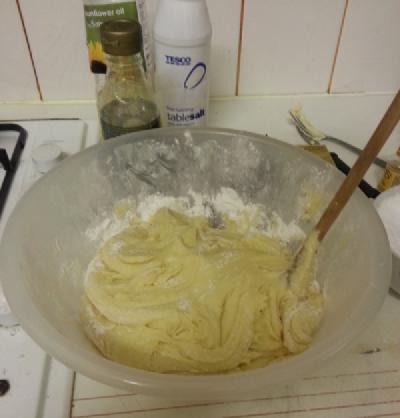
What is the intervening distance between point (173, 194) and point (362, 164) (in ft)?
0.92

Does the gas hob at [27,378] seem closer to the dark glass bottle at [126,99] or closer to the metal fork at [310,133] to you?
the dark glass bottle at [126,99]

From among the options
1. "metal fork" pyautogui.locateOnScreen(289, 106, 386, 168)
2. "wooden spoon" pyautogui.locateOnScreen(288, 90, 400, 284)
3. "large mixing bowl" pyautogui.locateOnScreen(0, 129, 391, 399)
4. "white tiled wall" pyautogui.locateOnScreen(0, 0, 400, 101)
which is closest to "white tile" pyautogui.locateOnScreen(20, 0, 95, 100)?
"white tiled wall" pyautogui.locateOnScreen(0, 0, 400, 101)

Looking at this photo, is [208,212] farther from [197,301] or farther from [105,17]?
[105,17]

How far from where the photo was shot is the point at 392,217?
1.82 ft

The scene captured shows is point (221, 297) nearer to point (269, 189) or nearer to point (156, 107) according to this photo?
point (269, 189)

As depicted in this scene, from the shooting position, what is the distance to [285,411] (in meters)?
0.43

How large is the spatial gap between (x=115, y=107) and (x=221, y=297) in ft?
0.98

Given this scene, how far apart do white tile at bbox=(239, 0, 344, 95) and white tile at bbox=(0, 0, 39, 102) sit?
1.17 feet

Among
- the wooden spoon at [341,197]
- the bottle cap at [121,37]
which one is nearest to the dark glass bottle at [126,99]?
the bottle cap at [121,37]

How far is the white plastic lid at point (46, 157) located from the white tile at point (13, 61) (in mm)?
155

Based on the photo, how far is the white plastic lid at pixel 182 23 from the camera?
0.54 meters

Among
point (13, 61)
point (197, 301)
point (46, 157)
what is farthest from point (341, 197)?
point (13, 61)

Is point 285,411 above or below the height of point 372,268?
below

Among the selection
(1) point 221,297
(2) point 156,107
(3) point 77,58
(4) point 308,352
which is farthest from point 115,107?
(4) point 308,352
